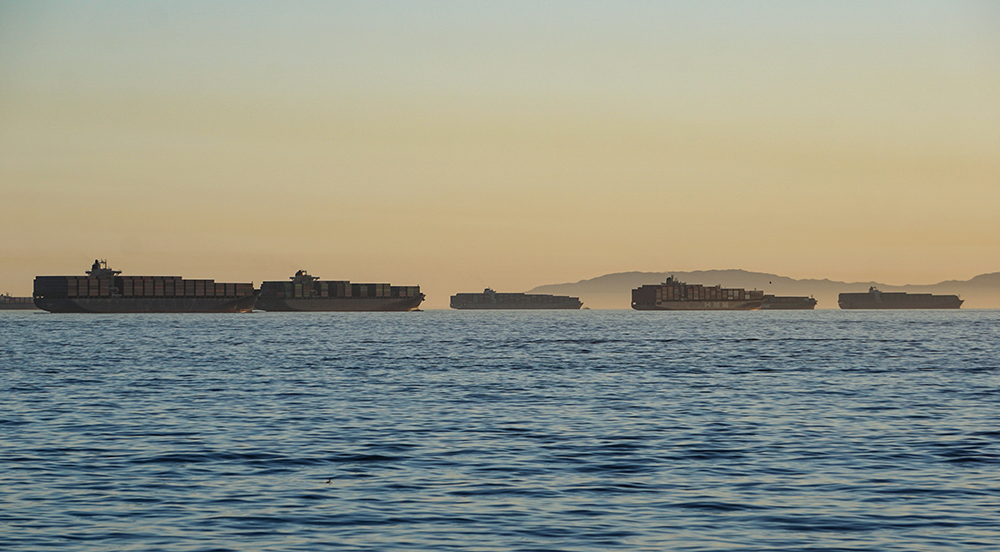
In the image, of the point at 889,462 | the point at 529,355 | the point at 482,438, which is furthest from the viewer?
the point at 529,355

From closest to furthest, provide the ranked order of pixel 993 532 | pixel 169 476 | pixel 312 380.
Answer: pixel 993 532, pixel 169 476, pixel 312 380

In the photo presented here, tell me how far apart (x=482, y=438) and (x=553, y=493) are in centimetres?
897

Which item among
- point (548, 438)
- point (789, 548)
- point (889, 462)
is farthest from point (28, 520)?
point (889, 462)

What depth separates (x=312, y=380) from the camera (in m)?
53.6

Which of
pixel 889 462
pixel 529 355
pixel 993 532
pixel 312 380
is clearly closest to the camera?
pixel 993 532

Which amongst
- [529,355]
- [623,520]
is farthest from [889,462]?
[529,355]

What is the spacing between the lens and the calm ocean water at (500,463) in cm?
1759

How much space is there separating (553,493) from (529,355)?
59689mm

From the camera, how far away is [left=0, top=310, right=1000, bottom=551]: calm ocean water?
17594 millimetres

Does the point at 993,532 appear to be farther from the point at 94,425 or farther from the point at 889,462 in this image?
the point at 94,425

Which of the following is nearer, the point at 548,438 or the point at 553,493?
the point at 553,493

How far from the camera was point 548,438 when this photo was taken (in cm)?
3000

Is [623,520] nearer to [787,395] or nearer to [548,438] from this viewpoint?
[548,438]

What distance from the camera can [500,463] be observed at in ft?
82.8
